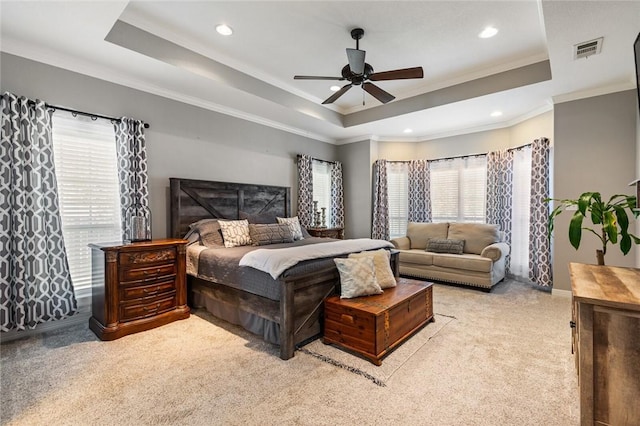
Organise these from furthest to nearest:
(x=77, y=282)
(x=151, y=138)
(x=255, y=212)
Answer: (x=255, y=212)
(x=151, y=138)
(x=77, y=282)

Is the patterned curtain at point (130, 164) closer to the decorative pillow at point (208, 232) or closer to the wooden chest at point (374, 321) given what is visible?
the decorative pillow at point (208, 232)

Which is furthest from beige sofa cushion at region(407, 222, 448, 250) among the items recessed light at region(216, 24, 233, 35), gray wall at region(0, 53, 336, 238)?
recessed light at region(216, 24, 233, 35)

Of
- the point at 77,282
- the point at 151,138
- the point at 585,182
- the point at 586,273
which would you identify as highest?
the point at 151,138

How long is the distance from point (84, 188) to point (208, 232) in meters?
1.37

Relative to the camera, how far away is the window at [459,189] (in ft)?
18.7

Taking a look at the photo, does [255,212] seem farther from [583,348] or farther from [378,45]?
[583,348]

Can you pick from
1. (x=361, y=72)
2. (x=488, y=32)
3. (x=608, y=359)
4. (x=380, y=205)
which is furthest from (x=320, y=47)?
(x=380, y=205)

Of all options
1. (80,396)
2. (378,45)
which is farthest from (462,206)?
(80,396)

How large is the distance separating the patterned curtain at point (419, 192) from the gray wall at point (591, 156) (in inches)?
90.8

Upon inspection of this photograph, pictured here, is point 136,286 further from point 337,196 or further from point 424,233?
point 424,233

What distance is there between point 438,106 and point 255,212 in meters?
3.25

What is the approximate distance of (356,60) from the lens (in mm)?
2836

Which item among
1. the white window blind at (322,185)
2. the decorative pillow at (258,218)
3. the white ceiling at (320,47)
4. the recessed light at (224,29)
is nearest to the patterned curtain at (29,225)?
the white ceiling at (320,47)

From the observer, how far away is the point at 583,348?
4.71ft
